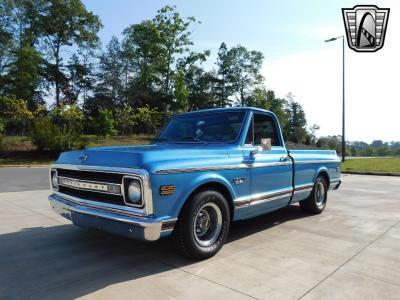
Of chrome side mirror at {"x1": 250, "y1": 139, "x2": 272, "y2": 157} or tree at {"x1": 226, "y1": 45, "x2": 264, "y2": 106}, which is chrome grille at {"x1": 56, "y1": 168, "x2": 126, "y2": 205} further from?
tree at {"x1": 226, "y1": 45, "x2": 264, "y2": 106}

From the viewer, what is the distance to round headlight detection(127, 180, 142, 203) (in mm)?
3523

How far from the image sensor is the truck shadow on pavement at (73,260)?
134 inches

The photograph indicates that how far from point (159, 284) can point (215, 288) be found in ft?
1.82

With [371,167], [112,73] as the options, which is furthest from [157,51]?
[371,167]

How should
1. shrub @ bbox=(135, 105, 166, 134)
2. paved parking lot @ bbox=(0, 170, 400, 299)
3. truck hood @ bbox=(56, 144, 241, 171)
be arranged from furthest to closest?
shrub @ bbox=(135, 105, 166, 134) → truck hood @ bbox=(56, 144, 241, 171) → paved parking lot @ bbox=(0, 170, 400, 299)

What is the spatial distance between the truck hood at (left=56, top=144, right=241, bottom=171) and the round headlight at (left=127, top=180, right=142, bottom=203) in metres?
0.18

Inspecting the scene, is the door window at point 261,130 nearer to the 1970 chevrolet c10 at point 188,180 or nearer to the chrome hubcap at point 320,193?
the 1970 chevrolet c10 at point 188,180

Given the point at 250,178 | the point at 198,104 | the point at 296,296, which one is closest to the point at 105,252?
the point at 250,178

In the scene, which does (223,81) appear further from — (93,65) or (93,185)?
(93,185)

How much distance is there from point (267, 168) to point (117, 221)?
2.39 meters

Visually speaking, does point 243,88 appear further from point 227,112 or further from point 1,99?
point 227,112

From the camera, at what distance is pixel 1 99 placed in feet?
109

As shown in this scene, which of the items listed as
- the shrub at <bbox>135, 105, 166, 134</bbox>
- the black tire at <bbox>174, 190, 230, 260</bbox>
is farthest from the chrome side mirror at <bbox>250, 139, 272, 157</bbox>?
the shrub at <bbox>135, 105, 166, 134</bbox>

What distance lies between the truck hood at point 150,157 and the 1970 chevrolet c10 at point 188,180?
0.04ft
